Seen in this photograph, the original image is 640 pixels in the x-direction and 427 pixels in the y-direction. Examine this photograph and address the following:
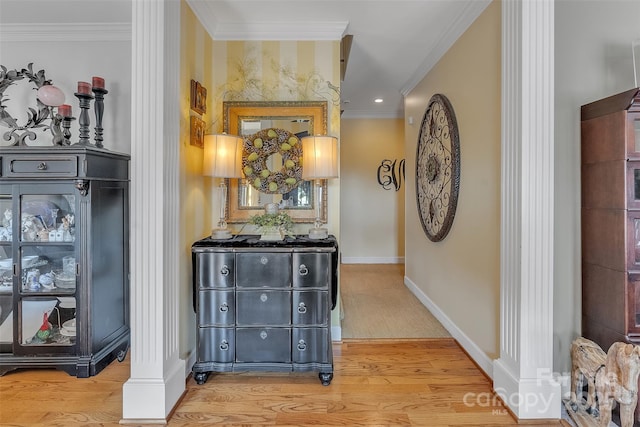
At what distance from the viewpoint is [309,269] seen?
7.31 ft

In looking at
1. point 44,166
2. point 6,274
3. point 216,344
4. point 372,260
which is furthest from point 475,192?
point 372,260

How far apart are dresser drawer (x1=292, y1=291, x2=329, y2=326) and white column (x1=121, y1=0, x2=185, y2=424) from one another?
0.79 meters

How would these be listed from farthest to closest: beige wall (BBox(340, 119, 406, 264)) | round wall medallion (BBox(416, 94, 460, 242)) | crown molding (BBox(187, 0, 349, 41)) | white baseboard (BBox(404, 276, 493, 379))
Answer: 1. beige wall (BBox(340, 119, 406, 264))
2. round wall medallion (BBox(416, 94, 460, 242))
3. crown molding (BBox(187, 0, 349, 41))
4. white baseboard (BBox(404, 276, 493, 379))

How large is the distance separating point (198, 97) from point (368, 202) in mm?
4133

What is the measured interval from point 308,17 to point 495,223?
208 centimetres

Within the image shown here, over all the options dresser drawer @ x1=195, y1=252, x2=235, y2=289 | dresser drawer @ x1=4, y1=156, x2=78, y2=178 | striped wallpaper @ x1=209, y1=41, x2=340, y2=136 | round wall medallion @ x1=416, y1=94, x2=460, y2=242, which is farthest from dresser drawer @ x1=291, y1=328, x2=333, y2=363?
dresser drawer @ x1=4, y1=156, x2=78, y2=178

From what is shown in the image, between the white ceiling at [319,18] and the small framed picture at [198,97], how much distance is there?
498mm

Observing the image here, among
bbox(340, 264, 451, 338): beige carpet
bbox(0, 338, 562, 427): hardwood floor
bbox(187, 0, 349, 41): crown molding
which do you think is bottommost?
bbox(0, 338, 562, 427): hardwood floor

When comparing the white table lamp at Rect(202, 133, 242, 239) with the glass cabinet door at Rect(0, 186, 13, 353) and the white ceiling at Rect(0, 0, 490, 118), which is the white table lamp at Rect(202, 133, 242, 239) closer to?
the white ceiling at Rect(0, 0, 490, 118)

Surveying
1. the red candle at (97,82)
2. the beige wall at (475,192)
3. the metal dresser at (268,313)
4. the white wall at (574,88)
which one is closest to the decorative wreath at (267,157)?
the metal dresser at (268,313)

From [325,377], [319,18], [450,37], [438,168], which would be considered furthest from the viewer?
[438,168]

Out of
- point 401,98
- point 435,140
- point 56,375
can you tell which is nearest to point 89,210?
point 56,375

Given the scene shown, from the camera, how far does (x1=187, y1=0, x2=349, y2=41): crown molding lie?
2686 mm

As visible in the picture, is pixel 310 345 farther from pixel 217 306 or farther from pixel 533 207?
pixel 533 207
